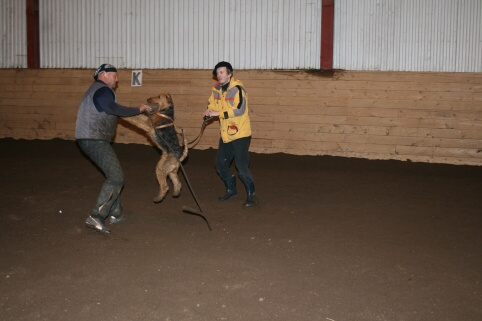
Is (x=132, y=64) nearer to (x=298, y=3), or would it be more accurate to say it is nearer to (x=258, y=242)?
(x=298, y=3)

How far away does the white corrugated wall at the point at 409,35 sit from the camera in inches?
440

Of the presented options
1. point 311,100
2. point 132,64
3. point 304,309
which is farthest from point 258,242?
point 132,64

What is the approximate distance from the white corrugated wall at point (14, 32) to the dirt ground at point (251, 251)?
17.6ft

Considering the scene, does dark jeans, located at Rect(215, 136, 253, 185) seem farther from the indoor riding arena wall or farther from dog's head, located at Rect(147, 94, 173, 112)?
the indoor riding arena wall

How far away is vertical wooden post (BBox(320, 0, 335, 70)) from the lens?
1168 cm

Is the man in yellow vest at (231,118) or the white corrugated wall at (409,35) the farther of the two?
the white corrugated wall at (409,35)

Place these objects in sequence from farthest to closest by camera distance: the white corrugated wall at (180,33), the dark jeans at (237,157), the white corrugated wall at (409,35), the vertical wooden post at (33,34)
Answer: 1. the vertical wooden post at (33,34)
2. the white corrugated wall at (180,33)
3. the white corrugated wall at (409,35)
4. the dark jeans at (237,157)

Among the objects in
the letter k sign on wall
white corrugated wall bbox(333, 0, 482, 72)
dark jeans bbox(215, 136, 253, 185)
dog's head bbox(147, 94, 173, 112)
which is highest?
white corrugated wall bbox(333, 0, 482, 72)

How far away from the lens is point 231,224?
263 inches

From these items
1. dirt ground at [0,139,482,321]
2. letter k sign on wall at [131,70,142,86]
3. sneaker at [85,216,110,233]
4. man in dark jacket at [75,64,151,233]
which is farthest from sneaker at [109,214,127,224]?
letter k sign on wall at [131,70,142,86]

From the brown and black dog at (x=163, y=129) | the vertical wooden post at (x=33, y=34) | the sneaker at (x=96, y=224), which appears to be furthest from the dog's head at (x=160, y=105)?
the vertical wooden post at (x=33, y=34)

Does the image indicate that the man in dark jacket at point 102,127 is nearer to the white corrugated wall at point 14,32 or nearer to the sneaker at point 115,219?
the sneaker at point 115,219

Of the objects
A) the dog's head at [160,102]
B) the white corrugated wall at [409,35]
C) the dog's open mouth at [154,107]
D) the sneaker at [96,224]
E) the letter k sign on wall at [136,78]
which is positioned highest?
the white corrugated wall at [409,35]

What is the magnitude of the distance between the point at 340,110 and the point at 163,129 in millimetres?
5781
